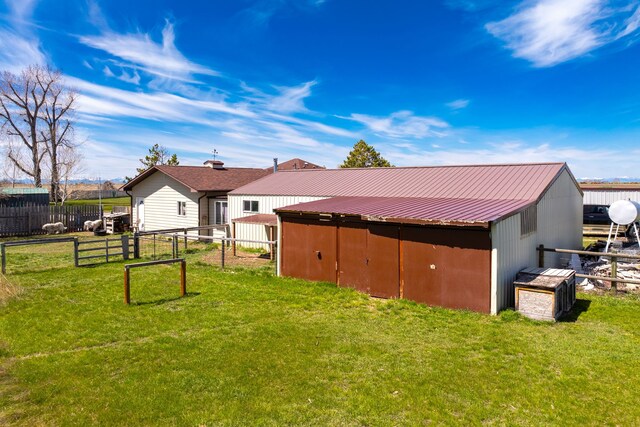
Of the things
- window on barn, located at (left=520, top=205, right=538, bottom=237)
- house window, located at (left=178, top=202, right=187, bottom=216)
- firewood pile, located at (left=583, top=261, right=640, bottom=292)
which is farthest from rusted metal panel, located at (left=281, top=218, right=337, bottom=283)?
house window, located at (left=178, top=202, right=187, bottom=216)

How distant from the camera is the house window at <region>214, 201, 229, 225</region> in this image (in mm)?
24203

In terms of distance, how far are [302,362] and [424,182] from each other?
12.4 meters

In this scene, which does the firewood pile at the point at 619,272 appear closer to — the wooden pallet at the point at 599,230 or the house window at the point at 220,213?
the wooden pallet at the point at 599,230

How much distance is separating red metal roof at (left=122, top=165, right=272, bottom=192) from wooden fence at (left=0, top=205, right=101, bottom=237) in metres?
3.77

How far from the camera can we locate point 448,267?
10.2m

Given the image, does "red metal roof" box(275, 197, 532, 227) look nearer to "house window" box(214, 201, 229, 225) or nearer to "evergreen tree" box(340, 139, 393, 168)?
"house window" box(214, 201, 229, 225)

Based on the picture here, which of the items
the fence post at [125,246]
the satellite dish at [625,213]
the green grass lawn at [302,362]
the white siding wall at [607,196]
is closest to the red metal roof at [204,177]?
the fence post at [125,246]

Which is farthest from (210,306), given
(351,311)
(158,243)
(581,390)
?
(158,243)

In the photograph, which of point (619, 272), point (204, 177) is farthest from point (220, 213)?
point (619, 272)

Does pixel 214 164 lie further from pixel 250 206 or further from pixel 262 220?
pixel 262 220

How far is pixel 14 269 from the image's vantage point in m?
14.0

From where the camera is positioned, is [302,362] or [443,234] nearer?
[302,362]

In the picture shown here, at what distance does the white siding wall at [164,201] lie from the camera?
A: 2418cm

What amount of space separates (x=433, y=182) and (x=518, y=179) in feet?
11.2
